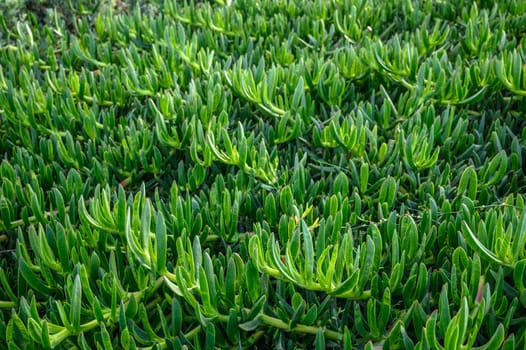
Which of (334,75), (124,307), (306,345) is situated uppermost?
(334,75)

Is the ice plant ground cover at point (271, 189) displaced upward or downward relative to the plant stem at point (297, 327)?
upward

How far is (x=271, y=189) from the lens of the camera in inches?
58.6

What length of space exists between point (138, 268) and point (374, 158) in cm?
65

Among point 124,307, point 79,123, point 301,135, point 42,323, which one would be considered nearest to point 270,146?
point 301,135

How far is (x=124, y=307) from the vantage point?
1.12m

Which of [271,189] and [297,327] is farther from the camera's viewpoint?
[271,189]

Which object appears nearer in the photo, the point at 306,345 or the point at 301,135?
the point at 306,345

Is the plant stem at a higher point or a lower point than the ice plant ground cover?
lower

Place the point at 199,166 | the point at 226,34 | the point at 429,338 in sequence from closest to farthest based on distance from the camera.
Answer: the point at 429,338 → the point at 199,166 → the point at 226,34

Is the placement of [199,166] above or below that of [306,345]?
above

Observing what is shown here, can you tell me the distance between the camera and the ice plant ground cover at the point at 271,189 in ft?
3.59

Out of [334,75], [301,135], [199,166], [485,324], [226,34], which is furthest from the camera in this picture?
[226,34]

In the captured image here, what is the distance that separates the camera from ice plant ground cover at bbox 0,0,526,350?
1.10 meters

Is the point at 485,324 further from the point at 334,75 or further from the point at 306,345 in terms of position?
the point at 334,75
